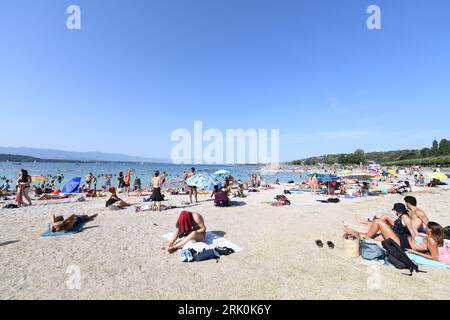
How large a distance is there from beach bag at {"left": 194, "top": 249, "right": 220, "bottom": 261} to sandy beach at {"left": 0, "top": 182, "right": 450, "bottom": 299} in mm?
123

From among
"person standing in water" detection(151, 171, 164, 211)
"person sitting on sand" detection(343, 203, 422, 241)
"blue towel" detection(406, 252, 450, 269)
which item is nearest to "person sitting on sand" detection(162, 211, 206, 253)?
"person sitting on sand" detection(343, 203, 422, 241)

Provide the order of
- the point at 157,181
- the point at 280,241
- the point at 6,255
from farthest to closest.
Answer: the point at 157,181
the point at 280,241
the point at 6,255

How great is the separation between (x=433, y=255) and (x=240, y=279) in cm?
381

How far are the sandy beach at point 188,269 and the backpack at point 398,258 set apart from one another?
0.42 ft

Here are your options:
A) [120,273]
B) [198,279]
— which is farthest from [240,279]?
[120,273]

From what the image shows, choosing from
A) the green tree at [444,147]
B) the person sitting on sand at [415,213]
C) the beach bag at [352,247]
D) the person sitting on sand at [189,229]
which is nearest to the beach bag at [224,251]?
the person sitting on sand at [189,229]

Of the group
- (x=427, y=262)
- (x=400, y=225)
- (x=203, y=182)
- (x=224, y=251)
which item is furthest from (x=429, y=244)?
(x=203, y=182)

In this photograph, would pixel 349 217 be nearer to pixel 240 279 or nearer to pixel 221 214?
pixel 221 214

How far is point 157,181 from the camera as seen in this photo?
9305 millimetres

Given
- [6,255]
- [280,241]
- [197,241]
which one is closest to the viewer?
[6,255]

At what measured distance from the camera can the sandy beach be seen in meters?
3.16

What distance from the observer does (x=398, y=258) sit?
388cm

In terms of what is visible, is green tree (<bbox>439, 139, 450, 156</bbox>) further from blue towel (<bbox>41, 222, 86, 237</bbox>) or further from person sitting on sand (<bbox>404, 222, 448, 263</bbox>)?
blue towel (<bbox>41, 222, 86, 237</bbox>)

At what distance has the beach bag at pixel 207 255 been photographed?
423 centimetres
